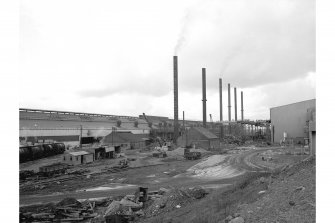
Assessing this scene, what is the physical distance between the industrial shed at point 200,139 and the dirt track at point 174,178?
1400 centimetres

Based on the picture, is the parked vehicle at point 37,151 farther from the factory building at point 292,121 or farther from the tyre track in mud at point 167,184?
the factory building at point 292,121

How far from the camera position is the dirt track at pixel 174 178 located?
59.4 feet

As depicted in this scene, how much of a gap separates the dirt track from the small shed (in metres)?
8.22

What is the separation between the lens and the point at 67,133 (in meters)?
51.6

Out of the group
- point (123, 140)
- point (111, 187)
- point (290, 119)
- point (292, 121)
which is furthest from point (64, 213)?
point (290, 119)

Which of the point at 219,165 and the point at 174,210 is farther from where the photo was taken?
the point at 219,165

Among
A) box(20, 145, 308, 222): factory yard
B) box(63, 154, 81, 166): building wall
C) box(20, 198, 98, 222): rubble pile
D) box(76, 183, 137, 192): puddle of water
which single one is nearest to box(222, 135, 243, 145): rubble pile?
box(20, 145, 308, 222): factory yard

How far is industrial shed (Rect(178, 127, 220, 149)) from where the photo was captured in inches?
1801

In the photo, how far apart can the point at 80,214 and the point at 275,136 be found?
44190mm

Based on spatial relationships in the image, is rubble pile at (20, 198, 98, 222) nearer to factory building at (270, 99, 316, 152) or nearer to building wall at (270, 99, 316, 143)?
factory building at (270, 99, 316, 152)

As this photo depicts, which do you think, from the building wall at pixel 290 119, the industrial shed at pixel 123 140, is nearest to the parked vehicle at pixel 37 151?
the industrial shed at pixel 123 140

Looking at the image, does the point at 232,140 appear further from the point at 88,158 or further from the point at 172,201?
the point at 172,201

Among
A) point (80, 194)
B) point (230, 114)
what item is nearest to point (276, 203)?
point (80, 194)

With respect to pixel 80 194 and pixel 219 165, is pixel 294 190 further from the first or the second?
pixel 219 165
